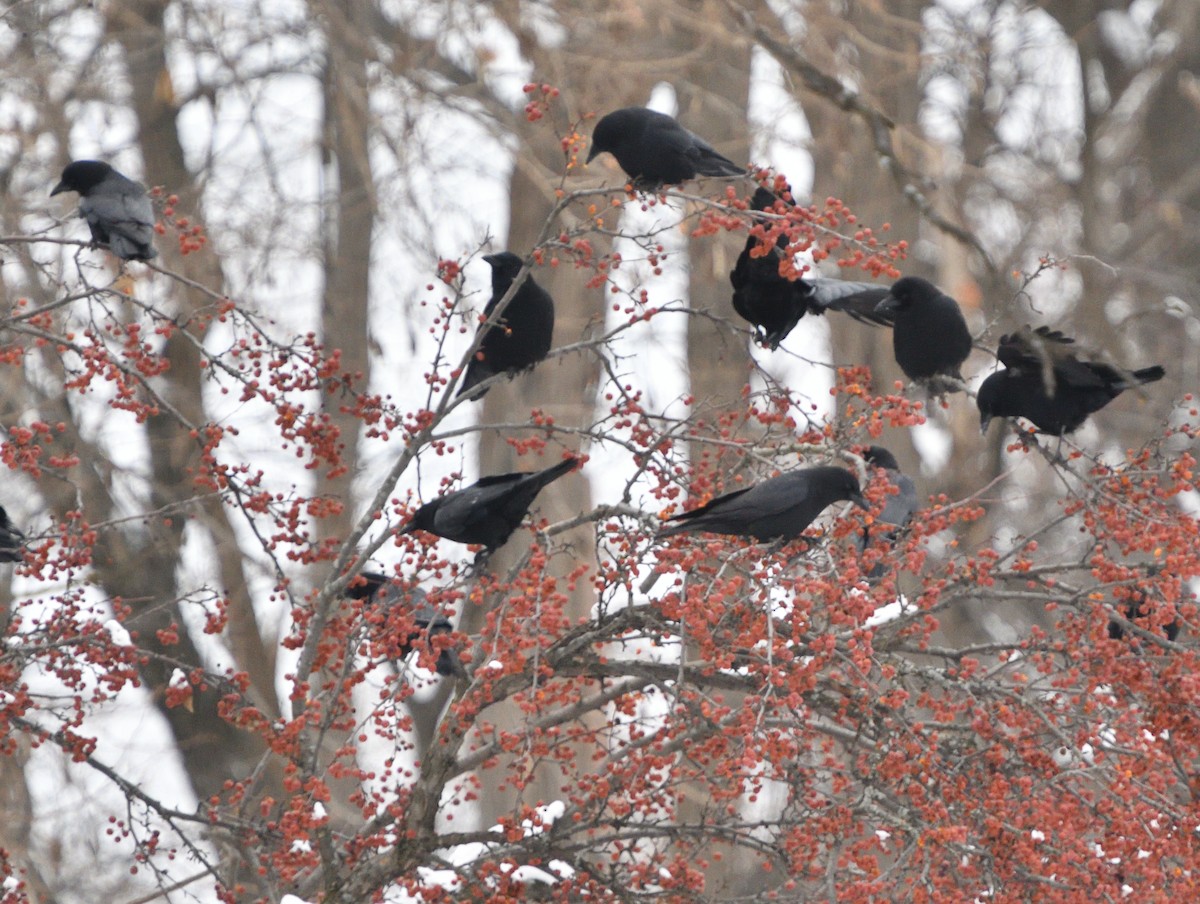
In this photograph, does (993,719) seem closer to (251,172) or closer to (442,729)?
(442,729)

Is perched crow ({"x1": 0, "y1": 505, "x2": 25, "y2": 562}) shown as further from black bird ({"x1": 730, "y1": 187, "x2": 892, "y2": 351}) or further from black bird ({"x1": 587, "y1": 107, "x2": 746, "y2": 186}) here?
black bird ({"x1": 730, "y1": 187, "x2": 892, "y2": 351})

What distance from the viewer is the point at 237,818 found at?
451 centimetres

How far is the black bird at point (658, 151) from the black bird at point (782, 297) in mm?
234

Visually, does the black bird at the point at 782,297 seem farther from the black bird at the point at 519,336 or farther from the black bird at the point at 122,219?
the black bird at the point at 122,219

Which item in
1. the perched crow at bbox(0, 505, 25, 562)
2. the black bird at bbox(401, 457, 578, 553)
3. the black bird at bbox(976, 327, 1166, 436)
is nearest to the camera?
the perched crow at bbox(0, 505, 25, 562)

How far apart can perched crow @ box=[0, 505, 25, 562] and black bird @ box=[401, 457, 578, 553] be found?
105 centimetres

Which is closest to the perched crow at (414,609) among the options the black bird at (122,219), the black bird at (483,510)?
the black bird at (483,510)

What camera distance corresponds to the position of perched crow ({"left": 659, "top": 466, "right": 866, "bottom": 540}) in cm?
407

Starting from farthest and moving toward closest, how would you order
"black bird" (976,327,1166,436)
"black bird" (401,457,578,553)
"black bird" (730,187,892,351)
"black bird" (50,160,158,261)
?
A: "black bird" (730,187,892,351) < "black bird" (50,160,158,261) < "black bird" (976,327,1166,436) < "black bird" (401,457,578,553)

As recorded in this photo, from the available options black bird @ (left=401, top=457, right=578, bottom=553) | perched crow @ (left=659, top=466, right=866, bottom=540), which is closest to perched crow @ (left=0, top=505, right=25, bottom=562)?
black bird @ (left=401, top=457, right=578, bottom=553)

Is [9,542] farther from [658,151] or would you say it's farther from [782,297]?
[782,297]

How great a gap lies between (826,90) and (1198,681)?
1.70 meters

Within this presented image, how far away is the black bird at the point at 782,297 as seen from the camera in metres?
5.01

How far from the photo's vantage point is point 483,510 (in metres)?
4.57
